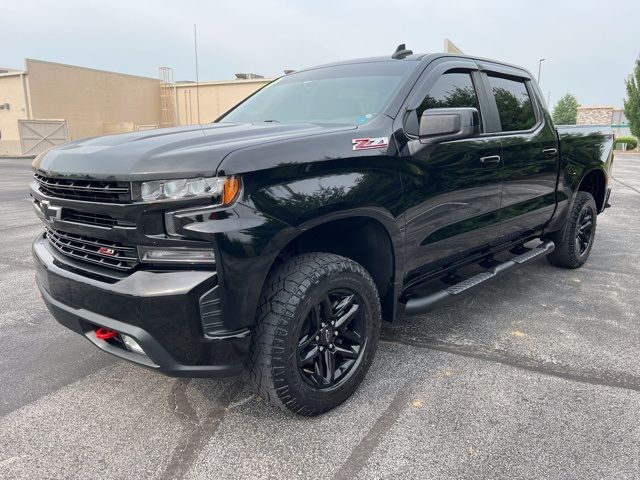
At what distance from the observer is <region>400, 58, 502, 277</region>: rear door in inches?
117

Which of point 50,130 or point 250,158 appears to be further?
point 50,130

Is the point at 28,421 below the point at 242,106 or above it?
below

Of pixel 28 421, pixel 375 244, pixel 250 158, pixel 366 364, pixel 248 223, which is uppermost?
pixel 250 158

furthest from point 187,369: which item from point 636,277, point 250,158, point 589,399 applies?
point 636,277

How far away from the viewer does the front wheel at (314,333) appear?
237 centimetres

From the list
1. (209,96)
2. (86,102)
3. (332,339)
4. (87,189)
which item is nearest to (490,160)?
(332,339)

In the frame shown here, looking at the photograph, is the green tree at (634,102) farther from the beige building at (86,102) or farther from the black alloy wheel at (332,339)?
the black alloy wheel at (332,339)

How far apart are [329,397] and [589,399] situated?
4.77 ft

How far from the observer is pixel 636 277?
5.19 metres

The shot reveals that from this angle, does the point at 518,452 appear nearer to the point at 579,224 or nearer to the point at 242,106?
the point at 242,106

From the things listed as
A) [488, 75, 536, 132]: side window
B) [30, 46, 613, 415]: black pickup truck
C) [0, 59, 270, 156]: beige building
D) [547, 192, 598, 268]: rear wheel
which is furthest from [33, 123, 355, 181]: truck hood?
[0, 59, 270, 156]: beige building

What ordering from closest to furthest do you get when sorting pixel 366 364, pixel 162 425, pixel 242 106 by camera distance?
pixel 162 425
pixel 366 364
pixel 242 106

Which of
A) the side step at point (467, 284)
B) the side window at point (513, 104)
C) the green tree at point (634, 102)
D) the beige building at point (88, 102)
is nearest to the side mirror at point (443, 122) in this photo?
the side step at point (467, 284)

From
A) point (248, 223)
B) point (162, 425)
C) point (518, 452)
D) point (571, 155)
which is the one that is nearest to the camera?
point (248, 223)
